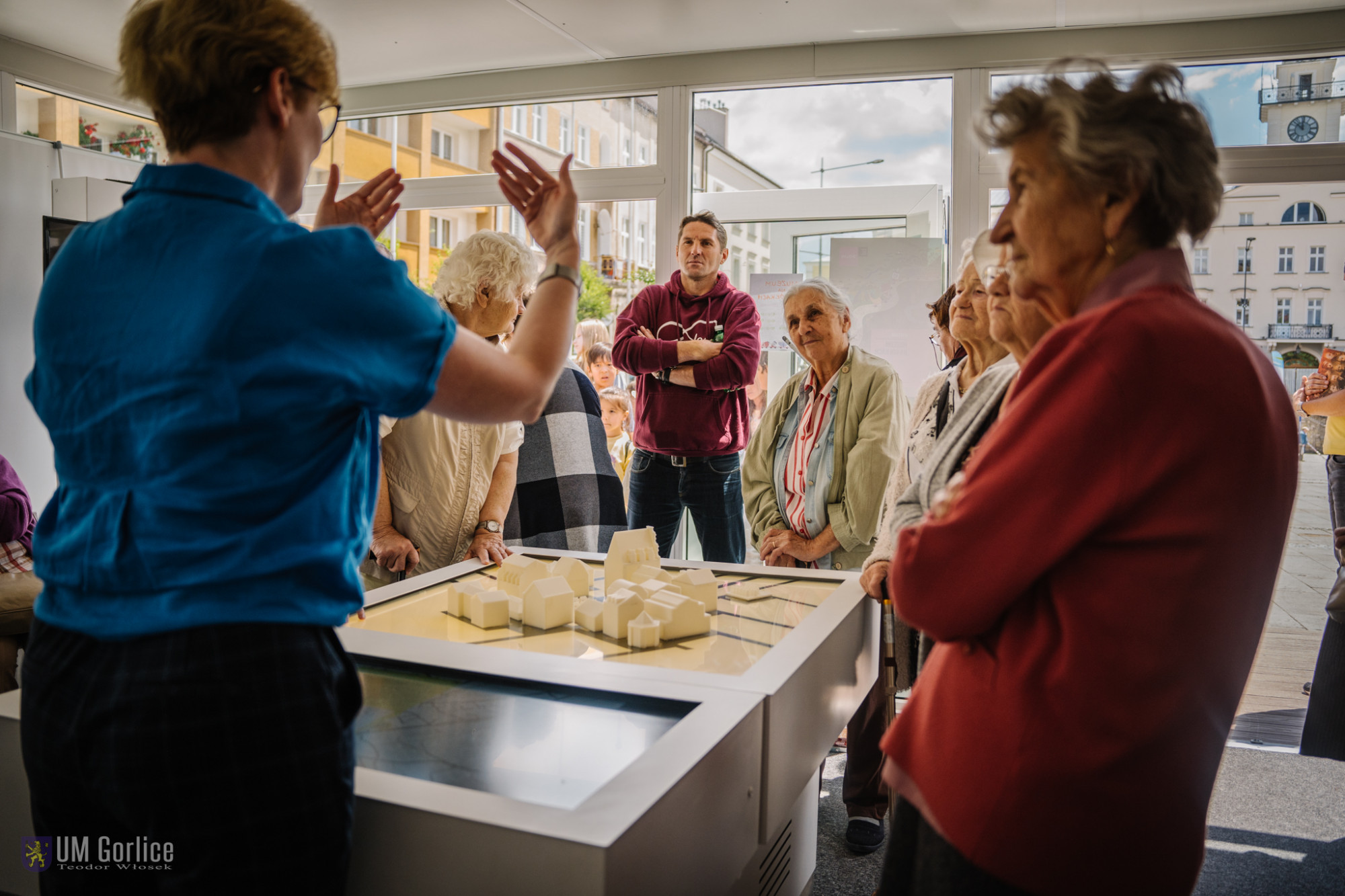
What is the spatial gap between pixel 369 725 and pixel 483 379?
Result: 1.88 ft

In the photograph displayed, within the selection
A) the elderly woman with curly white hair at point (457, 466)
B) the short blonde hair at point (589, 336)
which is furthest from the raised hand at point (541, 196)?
the short blonde hair at point (589, 336)

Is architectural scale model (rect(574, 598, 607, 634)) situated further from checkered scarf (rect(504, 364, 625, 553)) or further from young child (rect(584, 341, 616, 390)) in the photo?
young child (rect(584, 341, 616, 390))

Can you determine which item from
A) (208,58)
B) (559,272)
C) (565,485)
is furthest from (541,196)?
(565,485)

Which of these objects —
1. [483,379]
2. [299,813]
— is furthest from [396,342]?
[299,813]

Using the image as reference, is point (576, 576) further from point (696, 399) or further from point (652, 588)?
point (696, 399)

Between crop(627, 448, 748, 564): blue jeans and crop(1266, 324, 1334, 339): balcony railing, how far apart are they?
A: 2402 millimetres

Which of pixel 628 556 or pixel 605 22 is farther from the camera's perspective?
pixel 605 22

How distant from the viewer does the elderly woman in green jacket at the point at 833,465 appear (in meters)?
2.71

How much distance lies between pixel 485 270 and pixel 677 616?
116cm

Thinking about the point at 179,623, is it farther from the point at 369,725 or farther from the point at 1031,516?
the point at 1031,516

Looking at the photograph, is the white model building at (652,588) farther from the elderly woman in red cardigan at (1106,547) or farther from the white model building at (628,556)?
the elderly woman in red cardigan at (1106,547)

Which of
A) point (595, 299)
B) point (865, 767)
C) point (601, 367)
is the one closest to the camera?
point (865, 767)

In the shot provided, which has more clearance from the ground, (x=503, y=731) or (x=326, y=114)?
(x=326, y=114)

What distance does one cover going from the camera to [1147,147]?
90 centimetres
